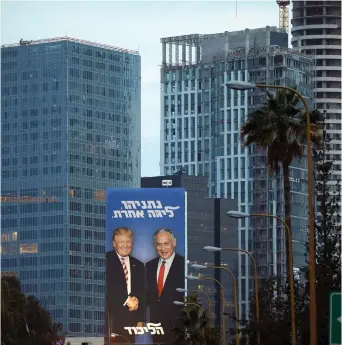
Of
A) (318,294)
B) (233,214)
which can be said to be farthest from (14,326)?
(233,214)

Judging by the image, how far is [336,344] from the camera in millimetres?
38781

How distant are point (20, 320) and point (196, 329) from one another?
21121 millimetres

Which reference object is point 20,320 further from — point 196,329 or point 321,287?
point 321,287

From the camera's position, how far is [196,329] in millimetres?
174125

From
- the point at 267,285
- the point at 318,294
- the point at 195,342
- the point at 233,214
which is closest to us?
the point at 233,214

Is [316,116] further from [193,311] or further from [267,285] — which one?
[193,311]

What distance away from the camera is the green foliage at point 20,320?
14750 cm

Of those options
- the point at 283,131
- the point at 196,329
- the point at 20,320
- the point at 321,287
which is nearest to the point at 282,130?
the point at 283,131

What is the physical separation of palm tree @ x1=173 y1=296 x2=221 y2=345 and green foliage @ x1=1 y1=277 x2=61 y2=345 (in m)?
14.3

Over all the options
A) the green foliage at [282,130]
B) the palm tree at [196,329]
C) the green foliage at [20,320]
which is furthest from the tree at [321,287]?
the palm tree at [196,329]

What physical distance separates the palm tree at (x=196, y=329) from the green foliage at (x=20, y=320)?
1428cm

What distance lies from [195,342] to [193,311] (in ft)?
33.2

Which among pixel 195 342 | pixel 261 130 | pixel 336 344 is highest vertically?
pixel 261 130

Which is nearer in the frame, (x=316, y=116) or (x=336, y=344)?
(x=336, y=344)
